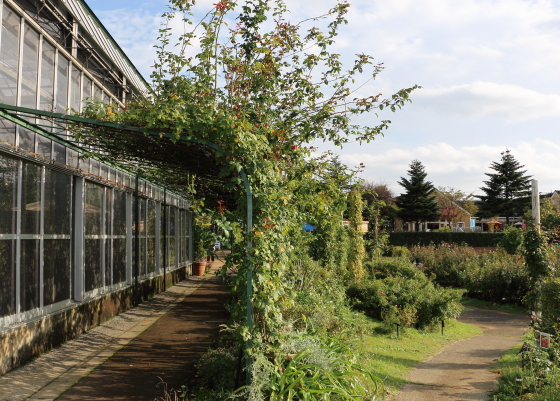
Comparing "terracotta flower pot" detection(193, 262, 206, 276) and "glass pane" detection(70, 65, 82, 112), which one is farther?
"terracotta flower pot" detection(193, 262, 206, 276)

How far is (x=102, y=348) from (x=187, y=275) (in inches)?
456

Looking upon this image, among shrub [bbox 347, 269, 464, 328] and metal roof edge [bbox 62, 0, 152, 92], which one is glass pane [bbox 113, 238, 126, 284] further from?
shrub [bbox 347, 269, 464, 328]

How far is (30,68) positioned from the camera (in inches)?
267

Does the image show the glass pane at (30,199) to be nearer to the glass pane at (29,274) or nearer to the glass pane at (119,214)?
the glass pane at (29,274)

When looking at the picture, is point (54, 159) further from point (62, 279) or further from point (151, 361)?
point (151, 361)

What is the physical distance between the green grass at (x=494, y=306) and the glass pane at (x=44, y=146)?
13.9 m

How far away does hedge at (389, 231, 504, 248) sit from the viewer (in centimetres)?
3269

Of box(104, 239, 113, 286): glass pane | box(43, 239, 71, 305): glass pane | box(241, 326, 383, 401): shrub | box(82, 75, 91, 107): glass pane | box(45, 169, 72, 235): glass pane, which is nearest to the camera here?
box(241, 326, 383, 401): shrub

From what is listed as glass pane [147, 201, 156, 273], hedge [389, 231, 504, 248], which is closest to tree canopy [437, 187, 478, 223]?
hedge [389, 231, 504, 248]

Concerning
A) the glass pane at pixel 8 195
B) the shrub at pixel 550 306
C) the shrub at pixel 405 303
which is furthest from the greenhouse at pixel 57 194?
the shrub at pixel 550 306

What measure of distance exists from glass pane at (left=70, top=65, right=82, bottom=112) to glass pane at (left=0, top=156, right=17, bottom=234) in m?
2.73

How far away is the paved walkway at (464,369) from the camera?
6430 mm

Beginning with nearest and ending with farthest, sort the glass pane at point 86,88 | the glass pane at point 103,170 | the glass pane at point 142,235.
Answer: the glass pane at point 86,88 → the glass pane at point 103,170 → the glass pane at point 142,235

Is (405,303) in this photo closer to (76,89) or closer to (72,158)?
(72,158)
